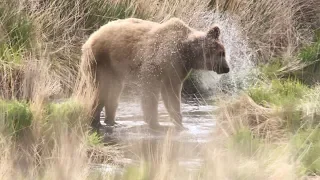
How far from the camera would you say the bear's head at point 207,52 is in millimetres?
8062

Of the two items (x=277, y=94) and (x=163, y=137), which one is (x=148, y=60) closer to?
(x=163, y=137)

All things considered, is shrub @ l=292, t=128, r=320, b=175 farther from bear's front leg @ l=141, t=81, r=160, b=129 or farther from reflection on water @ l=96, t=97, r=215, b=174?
bear's front leg @ l=141, t=81, r=160, b=129

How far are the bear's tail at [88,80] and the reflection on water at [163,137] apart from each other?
34 centimetres

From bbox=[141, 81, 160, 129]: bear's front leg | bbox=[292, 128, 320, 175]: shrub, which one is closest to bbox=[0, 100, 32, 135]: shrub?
bbox=[141, 81, 160, 129]: bear's front leg

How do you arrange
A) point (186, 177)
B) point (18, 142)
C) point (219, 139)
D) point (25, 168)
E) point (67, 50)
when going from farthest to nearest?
point (67, 50), point (219, 139), point (18, 142), point (25, 168), point (186, 177)

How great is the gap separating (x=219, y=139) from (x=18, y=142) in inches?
63.4

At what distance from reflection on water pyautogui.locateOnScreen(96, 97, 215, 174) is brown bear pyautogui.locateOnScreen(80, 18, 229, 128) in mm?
194

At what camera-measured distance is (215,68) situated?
26.9 feet

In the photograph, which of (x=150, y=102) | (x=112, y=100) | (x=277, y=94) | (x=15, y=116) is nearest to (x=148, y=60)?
(x=150, y=102)

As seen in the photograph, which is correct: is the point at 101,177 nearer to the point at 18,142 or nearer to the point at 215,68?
the point at 18,142

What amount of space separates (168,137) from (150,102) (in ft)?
5.03

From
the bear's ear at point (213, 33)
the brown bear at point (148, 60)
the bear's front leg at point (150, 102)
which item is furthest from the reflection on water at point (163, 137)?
the bear's ear at point (213, 33)

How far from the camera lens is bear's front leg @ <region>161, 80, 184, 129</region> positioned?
25.8 feet

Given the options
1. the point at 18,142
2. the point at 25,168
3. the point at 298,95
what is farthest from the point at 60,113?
the point at 298,95
